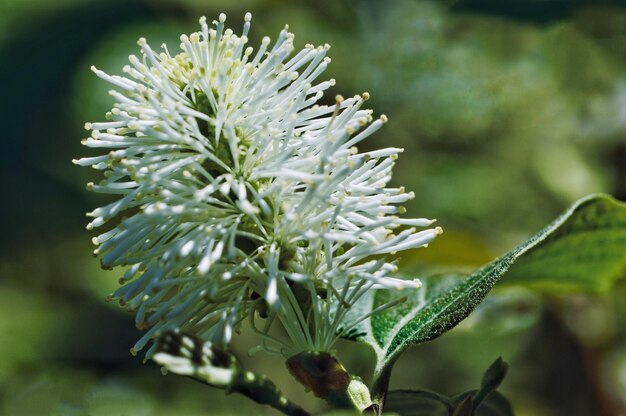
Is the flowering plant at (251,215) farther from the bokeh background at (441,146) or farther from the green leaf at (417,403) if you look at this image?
the bokeh background at (441,146)

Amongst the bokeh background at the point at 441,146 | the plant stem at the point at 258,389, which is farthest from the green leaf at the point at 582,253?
the bokeh background at the point at 441,146

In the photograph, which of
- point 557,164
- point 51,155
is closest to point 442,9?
point 557,164

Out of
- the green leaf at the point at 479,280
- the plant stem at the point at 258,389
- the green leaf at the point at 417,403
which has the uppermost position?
the green leaf at the point at 479,280

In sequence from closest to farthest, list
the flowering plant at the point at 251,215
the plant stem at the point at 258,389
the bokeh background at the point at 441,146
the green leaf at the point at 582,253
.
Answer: the plant stem at the point at 258,389 < the flowering plant at the point at 251,215 < the green leaf at the point at 582,253 < the bokeh background at the point at 441,146

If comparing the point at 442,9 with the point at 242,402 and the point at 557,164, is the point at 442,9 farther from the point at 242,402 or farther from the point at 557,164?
the point at 242,402

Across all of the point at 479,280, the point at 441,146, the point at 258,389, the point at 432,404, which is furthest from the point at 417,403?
the point at 441,146

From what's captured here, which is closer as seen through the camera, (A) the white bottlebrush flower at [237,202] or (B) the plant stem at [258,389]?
(B) the plant stem at [258,389]

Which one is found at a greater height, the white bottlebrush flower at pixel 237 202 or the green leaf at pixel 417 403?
the white bottlebrush flower at pixel 237 202

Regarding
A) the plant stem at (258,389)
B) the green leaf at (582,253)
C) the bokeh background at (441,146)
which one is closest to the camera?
the plant stem at (258,389)
